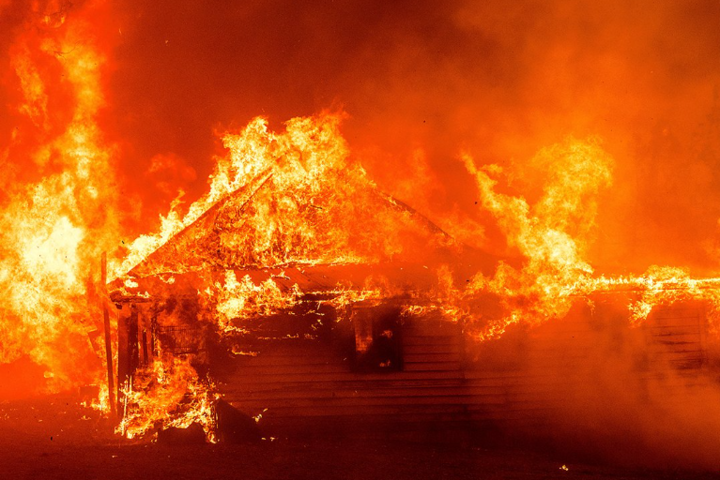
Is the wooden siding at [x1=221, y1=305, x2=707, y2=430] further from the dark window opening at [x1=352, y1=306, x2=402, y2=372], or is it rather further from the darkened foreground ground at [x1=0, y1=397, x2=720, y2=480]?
the darkened foreground ground at [x1=0, y1=397, x2=720, y2=480]

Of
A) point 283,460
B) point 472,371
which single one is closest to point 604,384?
point 472,371

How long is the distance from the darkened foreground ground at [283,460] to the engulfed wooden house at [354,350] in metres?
0.73

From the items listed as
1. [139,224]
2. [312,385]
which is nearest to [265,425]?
[312,385]

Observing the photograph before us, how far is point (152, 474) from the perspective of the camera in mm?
8188

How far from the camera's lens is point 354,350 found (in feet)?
36.8

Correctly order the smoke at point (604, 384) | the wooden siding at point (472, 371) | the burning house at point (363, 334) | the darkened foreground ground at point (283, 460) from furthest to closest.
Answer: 1. the smoke at point (604, 384)
2. the wooden siding at point (472, 371)
3. the burning house at point (363, 334)
4. the darkened foreground ground at point (283, 460)

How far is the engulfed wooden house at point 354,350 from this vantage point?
11.1m

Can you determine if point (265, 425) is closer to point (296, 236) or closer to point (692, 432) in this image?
point (296, 236)

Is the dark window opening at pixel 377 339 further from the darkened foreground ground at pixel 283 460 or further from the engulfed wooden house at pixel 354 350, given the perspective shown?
the darkened foreground ground at pixel 283 460

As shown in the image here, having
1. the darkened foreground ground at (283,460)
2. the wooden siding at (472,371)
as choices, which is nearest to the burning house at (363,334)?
the wooden siding at (472,371)

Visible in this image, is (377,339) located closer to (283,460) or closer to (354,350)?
(354,350)

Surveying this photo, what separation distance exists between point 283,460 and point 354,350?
2.72m

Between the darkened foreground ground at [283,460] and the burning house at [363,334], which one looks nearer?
the darkened foreground ground at [283,460]

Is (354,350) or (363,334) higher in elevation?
(363,334)
